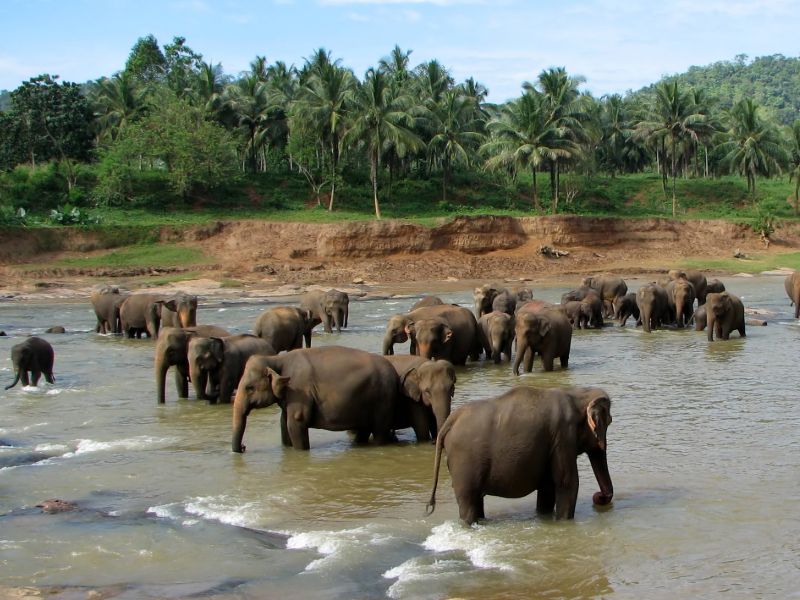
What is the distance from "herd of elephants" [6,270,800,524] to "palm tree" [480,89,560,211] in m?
33.3

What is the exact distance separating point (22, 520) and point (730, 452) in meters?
7.24

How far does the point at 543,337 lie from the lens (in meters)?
16.7

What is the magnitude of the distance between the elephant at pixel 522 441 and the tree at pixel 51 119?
51.4 meters

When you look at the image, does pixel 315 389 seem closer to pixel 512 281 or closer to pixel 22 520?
pixel 22 520

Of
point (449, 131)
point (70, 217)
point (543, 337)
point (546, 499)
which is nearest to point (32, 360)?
point (543, 337)

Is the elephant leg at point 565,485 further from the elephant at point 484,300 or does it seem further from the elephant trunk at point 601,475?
the elephant at point 484,300

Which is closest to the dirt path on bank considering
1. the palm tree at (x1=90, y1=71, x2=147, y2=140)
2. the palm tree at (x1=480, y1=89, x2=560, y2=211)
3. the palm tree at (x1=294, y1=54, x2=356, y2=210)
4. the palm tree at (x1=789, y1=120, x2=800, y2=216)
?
the palm tree at (x1=480, y1=89, x2=560, y2=211)

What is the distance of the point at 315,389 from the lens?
10.9 meters

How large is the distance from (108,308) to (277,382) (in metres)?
15.7

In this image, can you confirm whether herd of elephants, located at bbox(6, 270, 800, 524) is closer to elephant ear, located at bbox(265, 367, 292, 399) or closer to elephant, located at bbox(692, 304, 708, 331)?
elephant ear, located at bbox(265, 367, 292, 399)

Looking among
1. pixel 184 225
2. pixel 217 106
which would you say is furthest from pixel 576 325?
pixel 217 106

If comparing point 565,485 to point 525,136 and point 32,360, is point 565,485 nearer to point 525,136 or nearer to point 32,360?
point 32,360

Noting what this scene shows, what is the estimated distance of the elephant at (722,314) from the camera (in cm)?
2109

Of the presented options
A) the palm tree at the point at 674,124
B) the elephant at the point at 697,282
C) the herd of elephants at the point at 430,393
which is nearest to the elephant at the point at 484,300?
the herd of elephants at the point at 430,393
